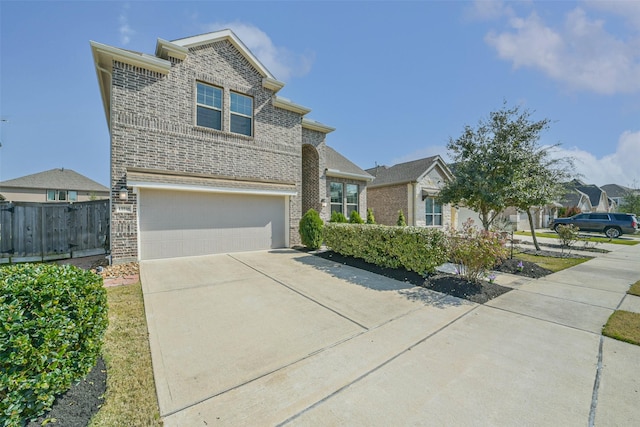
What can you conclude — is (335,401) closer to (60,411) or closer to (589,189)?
(60,411)

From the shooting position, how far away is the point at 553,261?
9.15m

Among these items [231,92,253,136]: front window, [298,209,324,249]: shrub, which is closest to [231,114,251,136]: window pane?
[231,92,253,136]: front window

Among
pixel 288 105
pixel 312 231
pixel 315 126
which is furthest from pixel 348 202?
pixel 288 105

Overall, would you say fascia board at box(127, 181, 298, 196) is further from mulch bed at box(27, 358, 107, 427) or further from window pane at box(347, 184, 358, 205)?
mulch bed at box(27, 358, 107, 427)

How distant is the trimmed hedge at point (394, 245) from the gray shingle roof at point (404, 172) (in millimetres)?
10658

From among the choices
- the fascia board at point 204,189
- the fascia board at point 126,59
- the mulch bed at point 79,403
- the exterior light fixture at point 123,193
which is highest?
the fascia board at point 126,59

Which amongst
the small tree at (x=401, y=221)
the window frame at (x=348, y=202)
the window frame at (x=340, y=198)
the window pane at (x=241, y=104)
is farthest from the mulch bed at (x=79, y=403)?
the small tree at (x=401, y=221)

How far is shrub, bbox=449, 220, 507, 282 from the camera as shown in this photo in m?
5.35

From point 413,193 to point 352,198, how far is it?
5.02m

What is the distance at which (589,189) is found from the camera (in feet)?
126

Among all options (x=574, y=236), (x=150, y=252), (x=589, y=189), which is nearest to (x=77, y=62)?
(x=150, y=252)

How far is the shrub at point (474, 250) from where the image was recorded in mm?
5349

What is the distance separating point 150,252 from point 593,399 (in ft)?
32.3

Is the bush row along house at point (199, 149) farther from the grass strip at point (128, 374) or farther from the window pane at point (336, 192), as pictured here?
the grass strip at point (128, 374)
